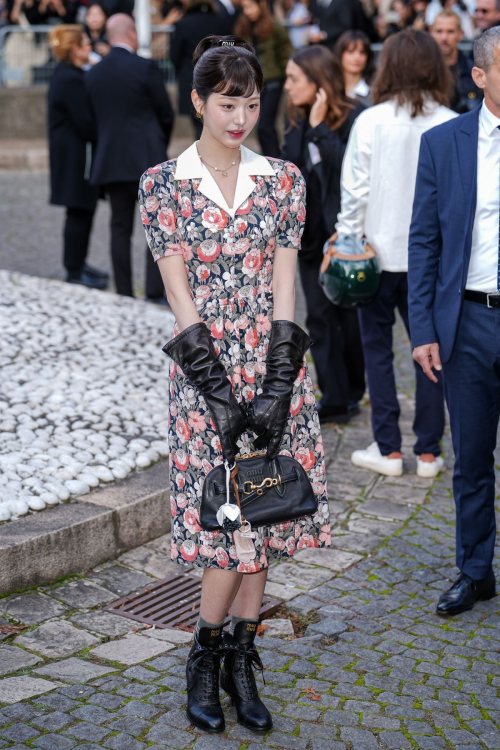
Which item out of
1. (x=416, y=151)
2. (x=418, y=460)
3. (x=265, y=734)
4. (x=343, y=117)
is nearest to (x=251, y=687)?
(x=265, y=734)

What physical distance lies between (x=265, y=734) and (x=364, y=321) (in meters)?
2.70

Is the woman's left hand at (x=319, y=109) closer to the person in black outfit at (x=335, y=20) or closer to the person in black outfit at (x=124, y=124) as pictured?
the person in black outfit at (x=124, y=124)

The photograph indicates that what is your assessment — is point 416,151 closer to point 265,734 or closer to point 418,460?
point 418,460

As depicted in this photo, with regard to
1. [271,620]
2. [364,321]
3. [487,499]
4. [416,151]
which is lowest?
[271,620]

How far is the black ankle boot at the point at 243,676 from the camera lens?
131 inches

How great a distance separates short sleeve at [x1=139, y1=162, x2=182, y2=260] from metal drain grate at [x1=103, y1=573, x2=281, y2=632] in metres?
1.62

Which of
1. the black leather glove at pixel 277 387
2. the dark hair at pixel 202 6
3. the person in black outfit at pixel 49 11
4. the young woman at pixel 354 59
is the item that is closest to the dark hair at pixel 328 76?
the young woman at pixel 354 59

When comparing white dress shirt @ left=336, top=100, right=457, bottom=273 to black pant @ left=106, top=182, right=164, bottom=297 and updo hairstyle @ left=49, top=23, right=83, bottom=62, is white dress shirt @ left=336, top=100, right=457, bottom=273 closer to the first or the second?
→ black pant @ left=106, top=182, right=164, bottom=297

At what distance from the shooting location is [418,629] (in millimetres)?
4031

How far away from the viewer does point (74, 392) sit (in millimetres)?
5863

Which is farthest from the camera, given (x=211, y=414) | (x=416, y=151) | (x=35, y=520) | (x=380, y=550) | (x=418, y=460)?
(x=418, y=460)

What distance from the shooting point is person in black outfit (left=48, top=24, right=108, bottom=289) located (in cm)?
868

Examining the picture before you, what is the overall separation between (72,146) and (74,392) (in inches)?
149

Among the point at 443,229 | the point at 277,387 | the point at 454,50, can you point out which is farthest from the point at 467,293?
the point at 454,50
